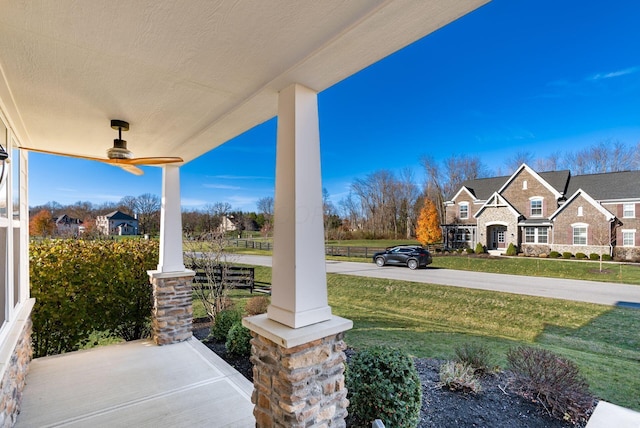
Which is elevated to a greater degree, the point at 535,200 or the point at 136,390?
the point at 535,200

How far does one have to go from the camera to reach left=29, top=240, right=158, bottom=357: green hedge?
3035 mm

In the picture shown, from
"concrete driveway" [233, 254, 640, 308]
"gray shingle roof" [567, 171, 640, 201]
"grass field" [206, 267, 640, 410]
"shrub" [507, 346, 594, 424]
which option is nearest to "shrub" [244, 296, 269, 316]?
"grass field" [206, 267, 640, 410]

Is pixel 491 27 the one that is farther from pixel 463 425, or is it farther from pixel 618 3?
pixel 463 425

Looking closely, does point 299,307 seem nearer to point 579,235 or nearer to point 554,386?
point 554,386

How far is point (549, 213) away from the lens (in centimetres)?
698

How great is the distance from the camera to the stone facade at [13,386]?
1593mm

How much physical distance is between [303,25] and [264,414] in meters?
1.80

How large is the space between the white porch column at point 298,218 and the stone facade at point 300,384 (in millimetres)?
135

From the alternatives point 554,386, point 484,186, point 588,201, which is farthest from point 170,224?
point 484,186

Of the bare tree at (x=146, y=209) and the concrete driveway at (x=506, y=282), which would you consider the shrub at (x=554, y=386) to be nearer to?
A: the concrete driveway at (x=506, y=282)

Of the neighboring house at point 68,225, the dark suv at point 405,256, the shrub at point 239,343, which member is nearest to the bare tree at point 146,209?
the neighboring house at point 68,225

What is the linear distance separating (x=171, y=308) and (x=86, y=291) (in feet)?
3.43

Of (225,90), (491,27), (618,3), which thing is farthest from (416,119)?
(225,90)

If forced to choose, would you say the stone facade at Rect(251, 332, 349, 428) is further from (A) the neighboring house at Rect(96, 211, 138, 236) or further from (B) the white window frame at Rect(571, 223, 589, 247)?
(B) the white window frame at Rect(571, 223, 589, 247)
